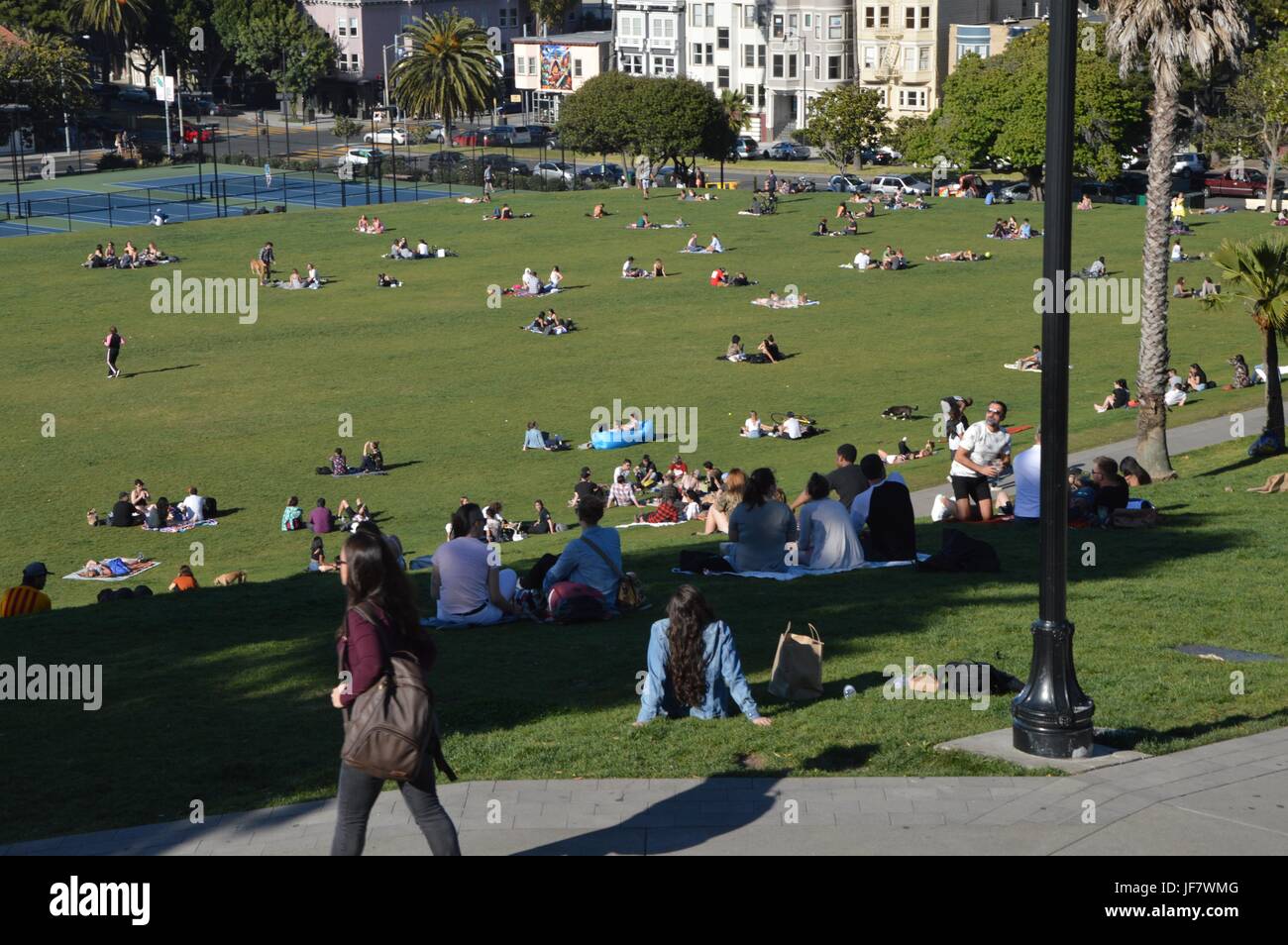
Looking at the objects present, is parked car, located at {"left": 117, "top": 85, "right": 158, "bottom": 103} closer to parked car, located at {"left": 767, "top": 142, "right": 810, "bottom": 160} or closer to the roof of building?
the roof of building

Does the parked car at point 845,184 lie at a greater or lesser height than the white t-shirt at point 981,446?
greater

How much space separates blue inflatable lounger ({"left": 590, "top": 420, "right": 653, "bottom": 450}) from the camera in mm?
34156

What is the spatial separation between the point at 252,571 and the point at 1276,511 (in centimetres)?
1519

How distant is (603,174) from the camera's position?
8369 centimetres

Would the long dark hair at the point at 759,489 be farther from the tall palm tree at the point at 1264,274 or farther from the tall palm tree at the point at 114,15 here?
the tall palm tree at the point at 114,15

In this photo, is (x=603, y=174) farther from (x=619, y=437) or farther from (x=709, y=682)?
(x=709, y=682)

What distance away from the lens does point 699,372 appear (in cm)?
4159

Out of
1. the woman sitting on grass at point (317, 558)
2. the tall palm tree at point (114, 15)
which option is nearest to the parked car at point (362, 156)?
the tall palm tree at point (114, 15)

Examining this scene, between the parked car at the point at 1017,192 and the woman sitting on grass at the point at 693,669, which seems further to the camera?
the parked car at the point at 1017,192

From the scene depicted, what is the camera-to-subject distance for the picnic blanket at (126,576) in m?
25.7

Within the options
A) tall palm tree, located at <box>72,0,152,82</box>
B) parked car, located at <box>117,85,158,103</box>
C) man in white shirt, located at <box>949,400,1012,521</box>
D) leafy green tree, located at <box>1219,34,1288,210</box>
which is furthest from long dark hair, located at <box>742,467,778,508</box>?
parked car, located at <box>117,85,158,103</box>

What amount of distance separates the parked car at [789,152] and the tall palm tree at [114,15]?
51.4 meters

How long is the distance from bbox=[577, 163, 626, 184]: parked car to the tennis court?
7.62 m
